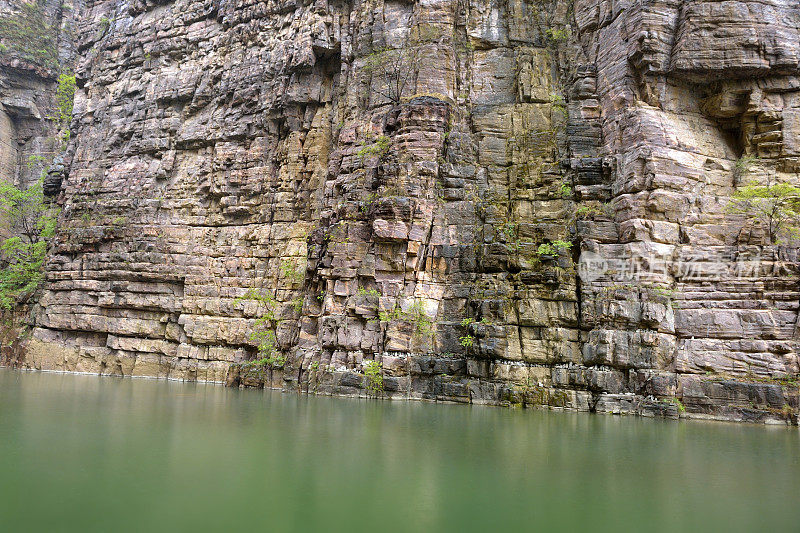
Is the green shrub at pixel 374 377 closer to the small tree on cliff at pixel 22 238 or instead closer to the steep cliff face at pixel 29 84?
the small tree on cliff at pixel 22 238

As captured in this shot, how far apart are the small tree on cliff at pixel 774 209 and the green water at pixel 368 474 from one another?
881 centimetres

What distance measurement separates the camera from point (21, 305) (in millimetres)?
33656

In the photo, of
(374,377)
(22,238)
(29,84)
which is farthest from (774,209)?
(29,84)

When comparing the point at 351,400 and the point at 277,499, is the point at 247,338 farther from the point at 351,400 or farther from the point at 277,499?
the point at 277,499

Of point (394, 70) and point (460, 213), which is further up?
point (394, 70)

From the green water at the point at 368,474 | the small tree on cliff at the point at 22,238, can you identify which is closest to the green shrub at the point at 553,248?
the green water at the point at 368,474

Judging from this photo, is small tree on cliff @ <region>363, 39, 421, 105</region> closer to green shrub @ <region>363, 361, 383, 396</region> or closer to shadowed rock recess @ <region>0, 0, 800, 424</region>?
shadowed rock recess @ <region>0, 0, 800, 424</region>

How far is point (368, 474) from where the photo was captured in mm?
8078

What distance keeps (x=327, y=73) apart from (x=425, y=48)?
6.81 meters

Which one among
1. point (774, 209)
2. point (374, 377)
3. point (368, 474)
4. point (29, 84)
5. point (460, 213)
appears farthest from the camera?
point (29, 84)

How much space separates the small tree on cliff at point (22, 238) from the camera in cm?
3469

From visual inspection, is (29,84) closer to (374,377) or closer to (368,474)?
(374,377)

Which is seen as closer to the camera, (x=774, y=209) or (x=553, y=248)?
(x=774, y=209)

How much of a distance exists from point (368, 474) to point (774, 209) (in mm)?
19478
